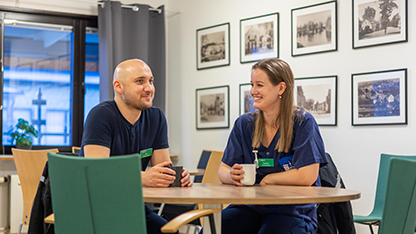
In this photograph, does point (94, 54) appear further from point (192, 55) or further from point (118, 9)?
point (192, 55)

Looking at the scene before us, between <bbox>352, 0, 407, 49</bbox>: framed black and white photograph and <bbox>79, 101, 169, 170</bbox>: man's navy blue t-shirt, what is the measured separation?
7.59 feet

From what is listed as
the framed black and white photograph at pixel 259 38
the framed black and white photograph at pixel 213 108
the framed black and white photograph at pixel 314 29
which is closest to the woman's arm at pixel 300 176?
the framed black and white photograph at pixel 314 29

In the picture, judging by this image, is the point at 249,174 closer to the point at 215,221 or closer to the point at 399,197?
the point at 215,221

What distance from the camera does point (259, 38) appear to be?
476 cm

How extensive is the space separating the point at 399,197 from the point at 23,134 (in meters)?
4.31

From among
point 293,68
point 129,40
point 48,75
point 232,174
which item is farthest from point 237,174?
point 48,75

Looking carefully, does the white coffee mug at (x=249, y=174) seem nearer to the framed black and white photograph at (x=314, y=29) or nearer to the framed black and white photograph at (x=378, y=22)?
the framed black and white photograph at (x=378, y=22)

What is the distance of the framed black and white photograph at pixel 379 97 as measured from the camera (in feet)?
11.9

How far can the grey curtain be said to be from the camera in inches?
207

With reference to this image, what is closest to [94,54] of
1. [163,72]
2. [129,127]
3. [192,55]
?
[163,72]

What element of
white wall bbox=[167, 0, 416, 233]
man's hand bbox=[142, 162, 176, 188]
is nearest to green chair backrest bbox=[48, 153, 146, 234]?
man's hand bbox=[142, 162, 176, 188]

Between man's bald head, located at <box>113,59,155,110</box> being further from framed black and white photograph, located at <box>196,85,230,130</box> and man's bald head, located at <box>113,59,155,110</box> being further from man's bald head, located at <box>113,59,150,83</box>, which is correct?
framed black and white photograph, located at <box>196,85,230,130</box>

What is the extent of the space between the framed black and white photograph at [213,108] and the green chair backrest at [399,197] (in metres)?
3.47

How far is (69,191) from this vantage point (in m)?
1.46
